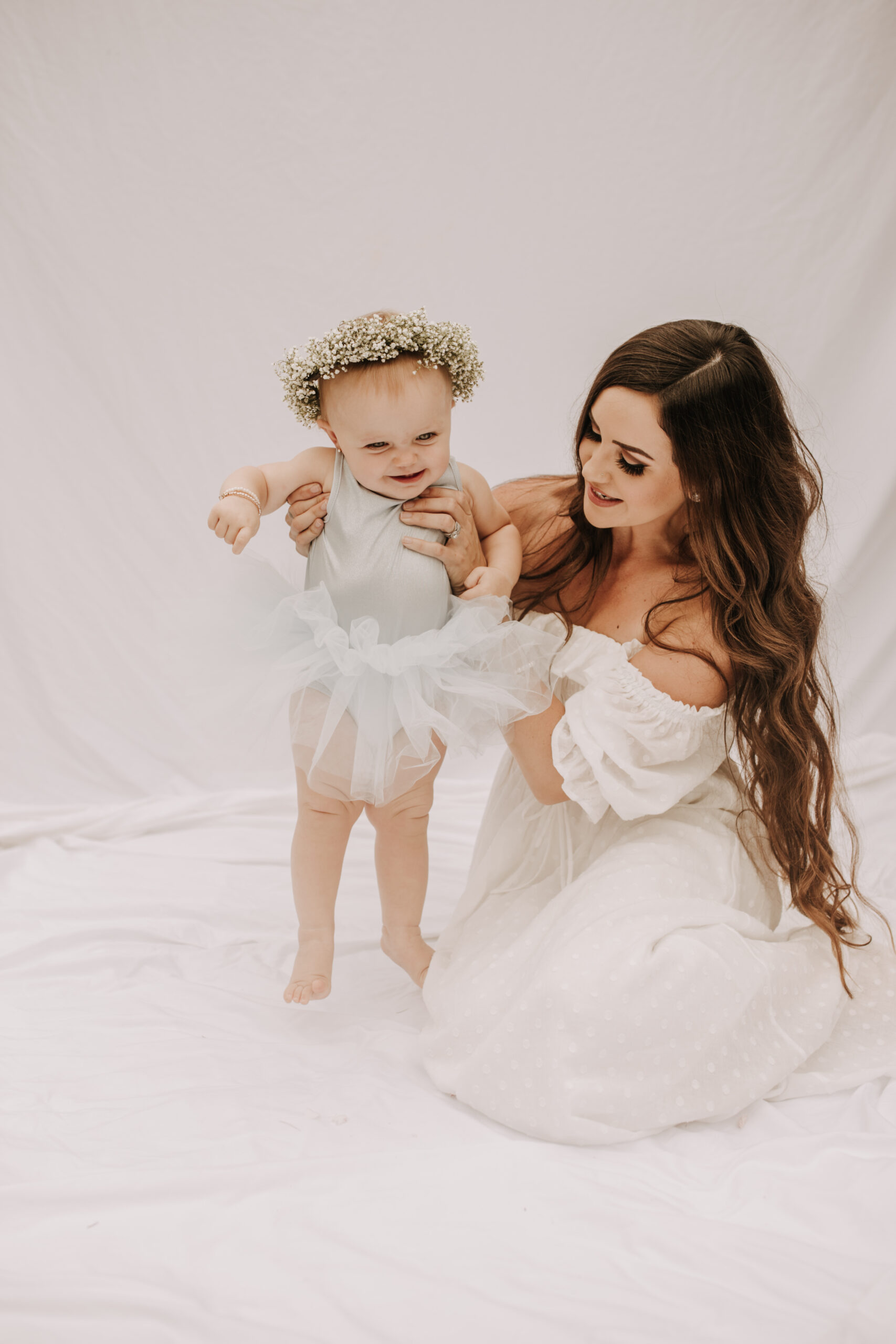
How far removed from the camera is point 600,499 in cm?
170

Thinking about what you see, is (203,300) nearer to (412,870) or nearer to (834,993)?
(412,870)

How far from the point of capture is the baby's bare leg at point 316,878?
175cm

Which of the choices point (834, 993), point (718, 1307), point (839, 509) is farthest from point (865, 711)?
point (718, 1307)

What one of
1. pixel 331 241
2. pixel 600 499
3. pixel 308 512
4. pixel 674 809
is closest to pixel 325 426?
pixel 308 512

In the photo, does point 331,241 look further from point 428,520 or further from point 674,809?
point 674,809

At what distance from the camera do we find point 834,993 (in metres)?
1.73

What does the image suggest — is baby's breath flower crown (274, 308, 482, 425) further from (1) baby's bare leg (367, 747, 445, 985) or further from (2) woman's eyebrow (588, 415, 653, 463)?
(1) baby's bare leg (367, 747, 445, 985)

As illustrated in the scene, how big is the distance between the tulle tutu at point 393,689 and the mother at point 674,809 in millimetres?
97

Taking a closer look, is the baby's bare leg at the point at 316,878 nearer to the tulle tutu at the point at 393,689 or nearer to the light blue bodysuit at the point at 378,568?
the tulle tutu at the point at 393,689

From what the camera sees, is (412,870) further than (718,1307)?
Yes

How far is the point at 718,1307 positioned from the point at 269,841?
5.45ft

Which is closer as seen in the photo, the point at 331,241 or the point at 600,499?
the point at 600,499

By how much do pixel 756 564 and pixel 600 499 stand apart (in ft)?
0.94

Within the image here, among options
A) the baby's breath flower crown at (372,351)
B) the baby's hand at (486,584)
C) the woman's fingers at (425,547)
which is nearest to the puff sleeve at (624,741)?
the baby's hand at (486,584)
